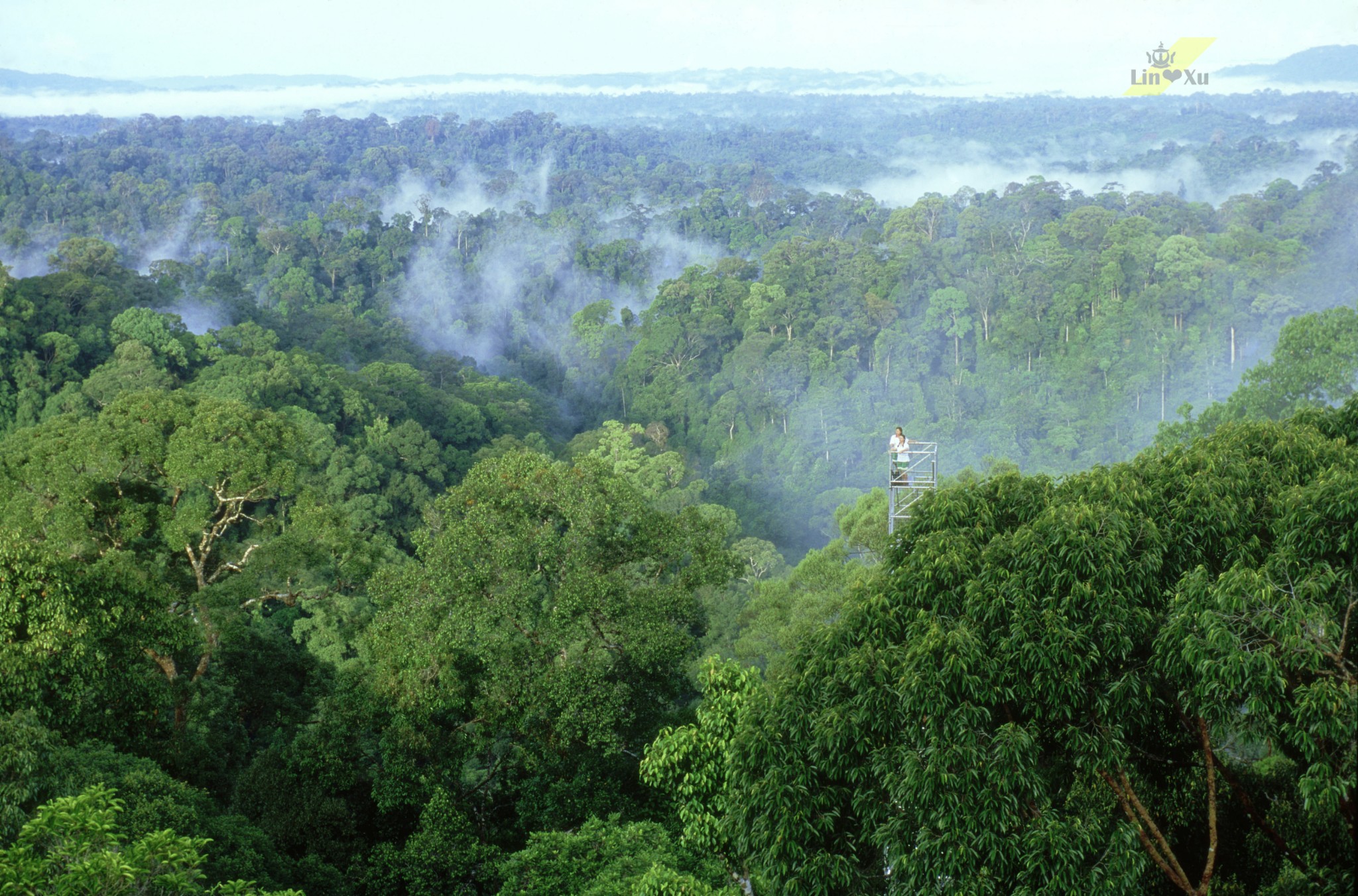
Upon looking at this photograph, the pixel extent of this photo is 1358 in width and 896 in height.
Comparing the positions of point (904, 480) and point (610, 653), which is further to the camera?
point (904, 480)

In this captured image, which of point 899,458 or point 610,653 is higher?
point 899,458

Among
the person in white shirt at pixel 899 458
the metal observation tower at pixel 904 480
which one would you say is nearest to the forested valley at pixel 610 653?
the metal observation tower at pixel 904 480

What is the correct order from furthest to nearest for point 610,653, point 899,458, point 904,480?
1. point 899,458
2. point 904,480
3. point 610,653

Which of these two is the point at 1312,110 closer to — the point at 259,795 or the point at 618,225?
the point at 618,225

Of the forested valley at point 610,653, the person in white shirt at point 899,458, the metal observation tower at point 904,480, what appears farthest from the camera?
the person in white shirt at point 899,458

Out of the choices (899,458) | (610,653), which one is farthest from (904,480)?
(610,653)

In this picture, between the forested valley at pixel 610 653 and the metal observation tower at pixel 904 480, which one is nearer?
the forested valley at pixel 610 653

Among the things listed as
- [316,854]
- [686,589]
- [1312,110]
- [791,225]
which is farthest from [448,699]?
[1312,110]

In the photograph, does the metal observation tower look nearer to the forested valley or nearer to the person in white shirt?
the person in white shirt

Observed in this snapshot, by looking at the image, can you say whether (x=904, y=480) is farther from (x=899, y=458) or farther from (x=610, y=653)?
(x=610, y=653)

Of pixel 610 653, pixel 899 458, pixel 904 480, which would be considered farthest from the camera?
pixel 899 458

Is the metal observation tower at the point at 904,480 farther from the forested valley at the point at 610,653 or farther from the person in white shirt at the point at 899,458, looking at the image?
the forested valley at the point at 610,653

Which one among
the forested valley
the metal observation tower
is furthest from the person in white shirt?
the forested valley
